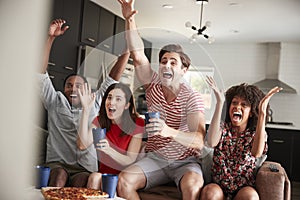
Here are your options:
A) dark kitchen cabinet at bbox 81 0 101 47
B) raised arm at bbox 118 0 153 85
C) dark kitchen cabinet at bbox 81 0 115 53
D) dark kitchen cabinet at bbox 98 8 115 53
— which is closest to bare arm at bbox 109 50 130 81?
raised arm at bbox 118 0 153 85

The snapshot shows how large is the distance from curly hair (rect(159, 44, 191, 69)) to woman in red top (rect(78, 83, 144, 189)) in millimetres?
189

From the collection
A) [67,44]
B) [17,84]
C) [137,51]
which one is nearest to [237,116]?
[137,51]

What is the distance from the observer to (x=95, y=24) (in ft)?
8.50

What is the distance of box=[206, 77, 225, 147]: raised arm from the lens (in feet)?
3.28

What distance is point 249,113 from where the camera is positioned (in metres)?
1.17

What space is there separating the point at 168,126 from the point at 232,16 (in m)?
1.85

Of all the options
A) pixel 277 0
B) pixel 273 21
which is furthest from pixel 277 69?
pixel 277 0

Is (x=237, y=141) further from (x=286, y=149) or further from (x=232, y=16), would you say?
(x=286, y=149)

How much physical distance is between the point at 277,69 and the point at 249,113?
251 cm

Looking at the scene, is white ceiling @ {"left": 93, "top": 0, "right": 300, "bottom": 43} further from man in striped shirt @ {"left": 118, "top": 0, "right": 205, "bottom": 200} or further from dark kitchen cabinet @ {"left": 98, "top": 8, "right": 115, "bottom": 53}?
man in striped shirt @ {"left": 118, "top": 0, "right": 205, "bottom": 200}

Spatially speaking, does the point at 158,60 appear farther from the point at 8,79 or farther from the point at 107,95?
the point at 8,79

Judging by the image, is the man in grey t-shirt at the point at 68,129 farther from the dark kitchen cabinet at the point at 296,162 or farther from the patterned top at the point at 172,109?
the dark kitchen cabinet at the point at 296,162

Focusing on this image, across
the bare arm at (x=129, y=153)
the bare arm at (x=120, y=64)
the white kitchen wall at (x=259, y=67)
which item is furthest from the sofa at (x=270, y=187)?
the white kitchen wall at (x=259, y=67)

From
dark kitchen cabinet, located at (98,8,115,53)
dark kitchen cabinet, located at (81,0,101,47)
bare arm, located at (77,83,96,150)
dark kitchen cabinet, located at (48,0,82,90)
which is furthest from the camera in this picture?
dark kitchen cabinet, located at (98,8,115,53)
